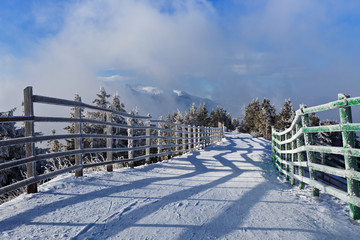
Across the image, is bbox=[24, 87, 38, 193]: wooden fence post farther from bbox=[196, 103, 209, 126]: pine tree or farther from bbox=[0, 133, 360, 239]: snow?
bbox=[196, 103, 209, 126]: pine tree

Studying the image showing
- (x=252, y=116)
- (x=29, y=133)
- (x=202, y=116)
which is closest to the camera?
(x=29, y=133)

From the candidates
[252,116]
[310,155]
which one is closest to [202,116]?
[252,116]

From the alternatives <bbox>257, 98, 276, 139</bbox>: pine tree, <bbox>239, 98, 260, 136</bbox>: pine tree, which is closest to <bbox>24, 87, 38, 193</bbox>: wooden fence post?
<bbox>257, 98, 276, 139</bbox>: pine tree

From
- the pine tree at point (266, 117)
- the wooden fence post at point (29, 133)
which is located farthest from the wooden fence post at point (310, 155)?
the pine tree at point (266, 117)

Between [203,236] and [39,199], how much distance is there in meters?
2.57

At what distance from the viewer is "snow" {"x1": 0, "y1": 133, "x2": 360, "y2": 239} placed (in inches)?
96.3

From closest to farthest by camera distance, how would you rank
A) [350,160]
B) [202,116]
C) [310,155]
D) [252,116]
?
[350,160] → [310,155] → [202,116] → [252,116]

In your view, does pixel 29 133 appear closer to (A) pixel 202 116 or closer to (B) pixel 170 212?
(B) pixel 170 212

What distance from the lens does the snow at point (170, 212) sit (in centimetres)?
245

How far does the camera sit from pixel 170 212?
299cm

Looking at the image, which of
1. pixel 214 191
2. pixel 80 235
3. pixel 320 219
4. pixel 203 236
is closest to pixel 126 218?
pixel 80 235

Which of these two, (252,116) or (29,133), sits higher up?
(252,116)

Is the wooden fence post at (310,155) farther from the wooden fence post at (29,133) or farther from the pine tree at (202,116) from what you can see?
the pine tree at (202,116)

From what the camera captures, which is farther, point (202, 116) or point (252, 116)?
point (252, 116)
